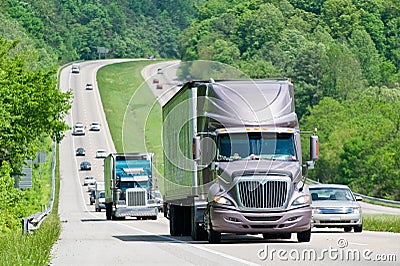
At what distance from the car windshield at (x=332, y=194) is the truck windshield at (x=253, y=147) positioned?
9.39 m

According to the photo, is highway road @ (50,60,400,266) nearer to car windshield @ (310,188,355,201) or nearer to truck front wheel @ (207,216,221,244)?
truck front wheel @ (207,216,221,244)

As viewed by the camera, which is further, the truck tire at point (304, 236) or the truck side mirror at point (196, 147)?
the truck tire at point (304, 236)

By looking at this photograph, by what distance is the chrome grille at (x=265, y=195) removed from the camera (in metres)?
24.3

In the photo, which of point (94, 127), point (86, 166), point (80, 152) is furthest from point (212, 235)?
point (94, 127)

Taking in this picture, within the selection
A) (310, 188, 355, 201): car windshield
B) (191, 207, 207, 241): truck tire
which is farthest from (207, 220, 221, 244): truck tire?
(310, 188, 355, 201): car windshield

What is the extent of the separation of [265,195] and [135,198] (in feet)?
93.2

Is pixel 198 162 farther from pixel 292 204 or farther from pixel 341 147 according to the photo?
pixel 341 147

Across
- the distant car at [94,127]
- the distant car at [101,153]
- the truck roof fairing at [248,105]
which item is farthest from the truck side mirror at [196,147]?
the distant car at [94,127]

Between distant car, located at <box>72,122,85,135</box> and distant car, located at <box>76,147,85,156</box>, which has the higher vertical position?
distant car, located at <box>72,122,85,135</box>

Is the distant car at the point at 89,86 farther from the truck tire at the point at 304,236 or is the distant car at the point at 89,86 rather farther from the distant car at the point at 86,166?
the truck tire at the point at 304,236

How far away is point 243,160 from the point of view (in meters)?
25.1

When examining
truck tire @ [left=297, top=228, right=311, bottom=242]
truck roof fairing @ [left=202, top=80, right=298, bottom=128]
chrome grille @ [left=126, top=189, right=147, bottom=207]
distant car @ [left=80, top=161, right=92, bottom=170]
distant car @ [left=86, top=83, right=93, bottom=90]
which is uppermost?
distant car @ [left=86, top=83, right=93, bottom=90]

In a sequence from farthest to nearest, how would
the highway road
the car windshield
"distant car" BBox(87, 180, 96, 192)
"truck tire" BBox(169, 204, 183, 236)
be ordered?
"distant car" BBox(87, 180, 96, 192), the car windshield, "truck tire" BBox(169, 204, 183, 236), the highway road

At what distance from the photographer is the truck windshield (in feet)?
82.7
